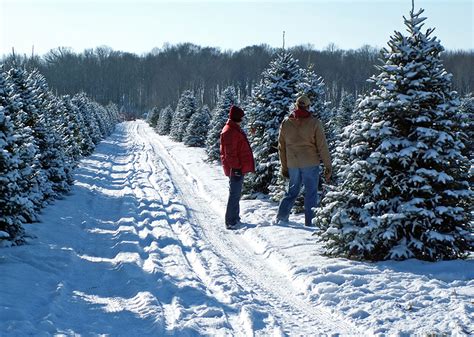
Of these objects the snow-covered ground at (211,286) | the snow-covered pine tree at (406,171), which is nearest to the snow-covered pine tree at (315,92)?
the snow-covered ground at (211,286)

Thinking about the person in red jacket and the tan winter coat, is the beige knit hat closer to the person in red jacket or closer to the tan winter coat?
the tan winter coat

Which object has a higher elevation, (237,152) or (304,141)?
(304,141)

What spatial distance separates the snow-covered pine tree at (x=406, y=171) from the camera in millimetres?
5555

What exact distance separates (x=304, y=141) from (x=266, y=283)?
9.98 feet

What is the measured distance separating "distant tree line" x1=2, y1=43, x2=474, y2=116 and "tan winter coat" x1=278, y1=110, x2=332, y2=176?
8629 cm

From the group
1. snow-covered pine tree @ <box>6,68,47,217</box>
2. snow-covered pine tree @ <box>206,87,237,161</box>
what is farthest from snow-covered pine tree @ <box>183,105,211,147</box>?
snow-covered pine tree @ <box>6,68,47,217</box>

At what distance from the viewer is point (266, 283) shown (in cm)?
535

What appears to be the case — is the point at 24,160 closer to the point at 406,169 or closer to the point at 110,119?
the point at 406,169

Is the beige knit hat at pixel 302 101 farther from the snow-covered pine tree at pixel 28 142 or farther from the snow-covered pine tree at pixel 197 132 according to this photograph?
the snow-covered pine tree at pixel 197 132

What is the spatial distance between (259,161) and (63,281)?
261 inches

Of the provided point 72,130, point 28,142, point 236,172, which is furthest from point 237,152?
point 72,130

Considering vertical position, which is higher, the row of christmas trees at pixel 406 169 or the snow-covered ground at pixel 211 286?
the row of christmas trees at pixel 406 169

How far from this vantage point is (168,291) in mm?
5012

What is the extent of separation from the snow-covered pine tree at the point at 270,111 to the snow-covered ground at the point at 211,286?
104 inches
